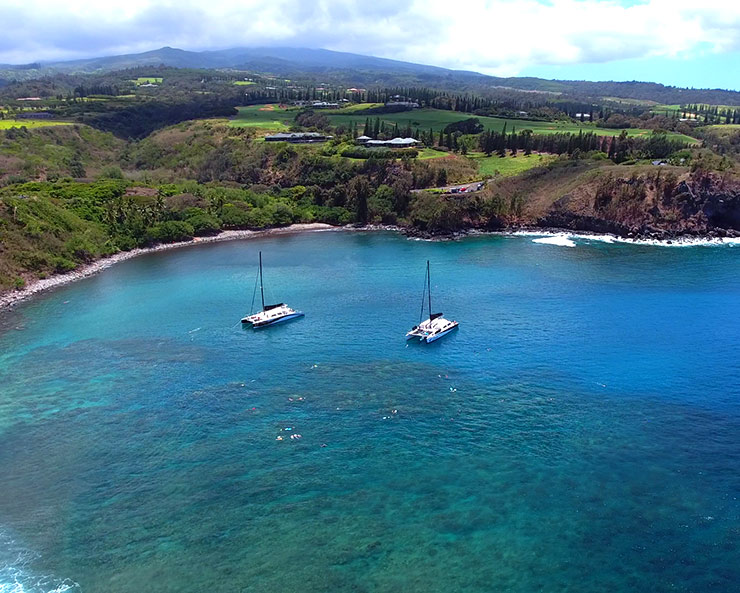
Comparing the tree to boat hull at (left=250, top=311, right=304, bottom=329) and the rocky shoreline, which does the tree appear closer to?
the rocky shoreline

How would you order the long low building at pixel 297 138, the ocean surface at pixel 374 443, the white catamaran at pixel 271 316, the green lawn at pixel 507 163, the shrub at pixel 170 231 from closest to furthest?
the ocean surface at pixel 374 443
the white catamaran at pixel 271 316
the shrub at pixel 170 231
the green lawn at pixel 507 163
the long low building at pixel 297 138

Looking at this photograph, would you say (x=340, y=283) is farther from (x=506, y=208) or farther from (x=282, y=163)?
(x=282, y=163)

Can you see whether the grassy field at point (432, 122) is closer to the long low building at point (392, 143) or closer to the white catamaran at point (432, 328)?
the long low building at point (392, 143)

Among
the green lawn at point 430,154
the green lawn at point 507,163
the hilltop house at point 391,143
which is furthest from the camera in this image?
the hilltop house at point 391,143

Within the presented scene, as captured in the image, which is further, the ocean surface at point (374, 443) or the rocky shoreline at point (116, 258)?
the rocky shoreline at point (116, 258)

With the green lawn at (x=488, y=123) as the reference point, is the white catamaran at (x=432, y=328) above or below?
below

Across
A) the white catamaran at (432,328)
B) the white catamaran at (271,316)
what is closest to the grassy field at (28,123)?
the white catamaran at (271,316)

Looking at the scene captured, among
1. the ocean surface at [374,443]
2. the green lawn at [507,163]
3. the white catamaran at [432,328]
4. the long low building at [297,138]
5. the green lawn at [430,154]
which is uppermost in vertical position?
the long low building at [297,138]
